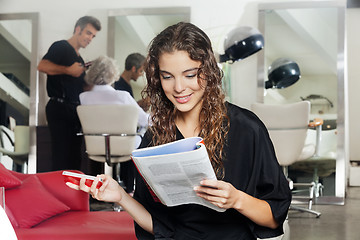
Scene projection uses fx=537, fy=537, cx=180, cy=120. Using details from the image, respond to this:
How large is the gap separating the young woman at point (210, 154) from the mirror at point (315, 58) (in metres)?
4.17

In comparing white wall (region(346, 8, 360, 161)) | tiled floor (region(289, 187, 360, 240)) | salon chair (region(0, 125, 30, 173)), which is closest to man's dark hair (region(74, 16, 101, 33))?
salon chair (region(0, 125, 30, 173))

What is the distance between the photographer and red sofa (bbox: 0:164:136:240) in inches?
92.0

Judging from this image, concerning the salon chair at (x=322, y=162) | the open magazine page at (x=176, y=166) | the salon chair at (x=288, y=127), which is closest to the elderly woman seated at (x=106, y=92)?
the salon chair at (x=288, y=127)

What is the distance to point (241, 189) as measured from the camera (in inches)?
59.2

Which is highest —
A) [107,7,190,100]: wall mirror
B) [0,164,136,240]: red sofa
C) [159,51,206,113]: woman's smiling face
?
[107,7,190,100]: wall mirror

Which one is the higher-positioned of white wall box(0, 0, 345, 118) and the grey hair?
white wall box(0, 0, 345, 118)

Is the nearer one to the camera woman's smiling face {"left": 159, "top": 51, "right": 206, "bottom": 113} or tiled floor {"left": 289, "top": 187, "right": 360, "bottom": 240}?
woman's smiling face {"left": 159, "top": 51, "right": 206, "bottom": 113}

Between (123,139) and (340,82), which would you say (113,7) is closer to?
(123,139)

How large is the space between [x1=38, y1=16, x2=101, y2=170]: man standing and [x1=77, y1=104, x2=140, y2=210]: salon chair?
913mm

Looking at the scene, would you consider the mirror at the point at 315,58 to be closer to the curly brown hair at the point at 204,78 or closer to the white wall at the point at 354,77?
the white wall at the point at 354,77

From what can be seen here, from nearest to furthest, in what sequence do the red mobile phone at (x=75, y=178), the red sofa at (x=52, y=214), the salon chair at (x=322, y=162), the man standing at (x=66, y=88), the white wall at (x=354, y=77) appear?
the red mobile phone at (x=75, y=178), the red sofa at (x=52, y=214), the salon chair at (x=322, y=162), the man standing at (x=66, y=88), the white wall at (x=354, y=77)

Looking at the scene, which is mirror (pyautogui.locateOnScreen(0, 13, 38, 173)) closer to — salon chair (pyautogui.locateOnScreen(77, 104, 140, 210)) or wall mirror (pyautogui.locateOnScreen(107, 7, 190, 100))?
wall mirror (pyautogui.locateOnScreen(107, 7, 190, 100))

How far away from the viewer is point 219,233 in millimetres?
1521

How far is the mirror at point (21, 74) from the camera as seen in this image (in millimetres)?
5914
